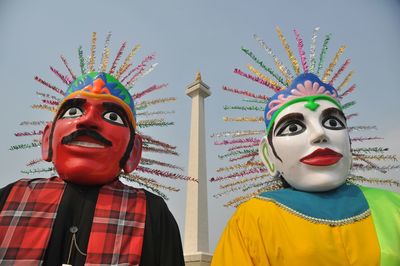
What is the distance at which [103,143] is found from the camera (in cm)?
232

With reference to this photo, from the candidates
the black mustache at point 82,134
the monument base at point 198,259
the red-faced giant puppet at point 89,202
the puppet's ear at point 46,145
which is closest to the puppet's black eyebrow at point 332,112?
the red-faced giant puppet at point 89,202

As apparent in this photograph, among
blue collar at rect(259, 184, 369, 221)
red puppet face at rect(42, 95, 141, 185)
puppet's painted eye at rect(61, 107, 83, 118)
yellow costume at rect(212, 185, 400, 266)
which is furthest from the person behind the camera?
puppet's painted eye at rect(61, 107, 83, 118)

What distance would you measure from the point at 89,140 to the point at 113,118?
0.83 ft

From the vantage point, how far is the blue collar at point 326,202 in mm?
2107

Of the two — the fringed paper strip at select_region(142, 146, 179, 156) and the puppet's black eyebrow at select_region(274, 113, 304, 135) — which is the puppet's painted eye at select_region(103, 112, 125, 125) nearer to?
the fringed paper strip at select_region(142, 146, 179, 156)

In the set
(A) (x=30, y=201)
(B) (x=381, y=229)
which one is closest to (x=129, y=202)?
(A) (x=30, y=201)

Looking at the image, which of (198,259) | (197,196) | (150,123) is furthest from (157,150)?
(197,196)

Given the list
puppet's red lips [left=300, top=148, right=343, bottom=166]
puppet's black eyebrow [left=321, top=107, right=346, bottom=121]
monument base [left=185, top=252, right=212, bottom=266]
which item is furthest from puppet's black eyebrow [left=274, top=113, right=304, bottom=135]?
monument base [left=185, top=252, right=212, bottom=266]

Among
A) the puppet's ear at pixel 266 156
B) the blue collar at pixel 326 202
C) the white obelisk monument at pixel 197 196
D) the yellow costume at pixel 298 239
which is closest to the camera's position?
the yellow costume at pixel 298 239

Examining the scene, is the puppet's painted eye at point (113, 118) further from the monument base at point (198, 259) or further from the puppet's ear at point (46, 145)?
the monument base at point (198, 259)

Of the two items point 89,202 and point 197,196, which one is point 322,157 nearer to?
point 89,202

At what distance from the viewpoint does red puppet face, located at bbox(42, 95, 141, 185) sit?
2.26 meters

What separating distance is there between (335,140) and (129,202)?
153 cm

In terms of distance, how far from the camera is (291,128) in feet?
8.00
